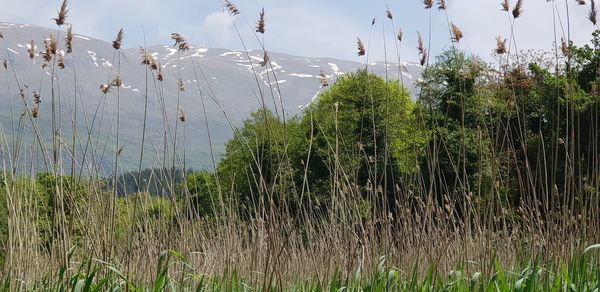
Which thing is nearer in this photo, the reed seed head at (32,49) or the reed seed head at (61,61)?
the reed seed head at (61,61)

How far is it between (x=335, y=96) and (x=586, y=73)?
43.1 ft

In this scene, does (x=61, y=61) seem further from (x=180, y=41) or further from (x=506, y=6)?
(x=506, y=6)

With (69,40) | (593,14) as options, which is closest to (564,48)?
(593,14)

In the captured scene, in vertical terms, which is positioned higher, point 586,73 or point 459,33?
point 586,73

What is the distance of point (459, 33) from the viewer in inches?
159

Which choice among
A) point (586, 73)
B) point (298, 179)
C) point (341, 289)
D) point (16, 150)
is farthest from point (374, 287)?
point (298, 179)

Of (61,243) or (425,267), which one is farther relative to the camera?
(425,267)

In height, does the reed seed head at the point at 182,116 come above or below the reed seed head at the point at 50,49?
below

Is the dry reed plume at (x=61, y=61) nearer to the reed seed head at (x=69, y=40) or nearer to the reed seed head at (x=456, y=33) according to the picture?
the reed seed head at (x=69, y=40)

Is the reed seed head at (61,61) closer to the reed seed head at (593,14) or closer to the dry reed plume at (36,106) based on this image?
the dry reed plume at (36,106)

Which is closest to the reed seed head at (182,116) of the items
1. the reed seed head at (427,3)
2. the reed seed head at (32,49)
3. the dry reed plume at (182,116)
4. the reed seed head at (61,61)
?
the dry reed plume at (182,116)

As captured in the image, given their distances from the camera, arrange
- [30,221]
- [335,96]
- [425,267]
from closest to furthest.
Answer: [30,221], [425,267], [335,96]

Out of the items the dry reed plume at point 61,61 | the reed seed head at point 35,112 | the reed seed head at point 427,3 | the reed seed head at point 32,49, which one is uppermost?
the reed seed head at point 427,3

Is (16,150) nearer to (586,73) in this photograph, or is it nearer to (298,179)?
(586,73)
